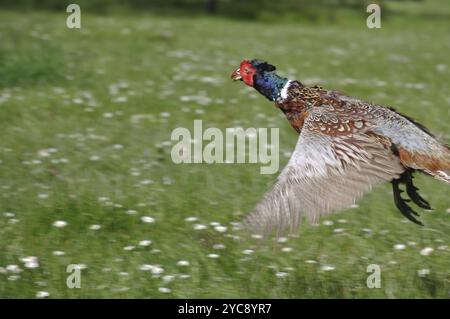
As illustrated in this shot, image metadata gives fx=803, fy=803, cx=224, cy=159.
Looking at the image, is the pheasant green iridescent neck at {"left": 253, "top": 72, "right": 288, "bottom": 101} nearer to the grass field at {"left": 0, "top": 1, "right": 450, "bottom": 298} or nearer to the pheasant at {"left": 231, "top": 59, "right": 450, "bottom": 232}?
the pheasant at {"left": 231, "top": 59, "right": 450, "bottom": 232}

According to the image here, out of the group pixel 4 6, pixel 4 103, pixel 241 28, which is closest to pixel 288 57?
pixel 241 28

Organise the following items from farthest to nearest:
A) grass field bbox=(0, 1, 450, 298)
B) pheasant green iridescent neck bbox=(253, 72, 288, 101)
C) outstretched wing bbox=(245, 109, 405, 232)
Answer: grass field bbox=(0, 1, 450, 298) < pheasant green iridescent neck bbox=(253, 72, 288, 101) < outstretched wing bbox=(245, 109, 405, 232)

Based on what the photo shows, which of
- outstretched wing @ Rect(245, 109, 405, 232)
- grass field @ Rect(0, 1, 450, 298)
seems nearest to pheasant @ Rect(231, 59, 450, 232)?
outstretched wing @ Rect(245, 109, 405, 232)

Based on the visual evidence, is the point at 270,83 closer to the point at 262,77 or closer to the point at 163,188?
the point at 262,77

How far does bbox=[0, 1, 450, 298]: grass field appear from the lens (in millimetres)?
6500

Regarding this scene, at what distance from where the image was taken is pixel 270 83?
5.88 m

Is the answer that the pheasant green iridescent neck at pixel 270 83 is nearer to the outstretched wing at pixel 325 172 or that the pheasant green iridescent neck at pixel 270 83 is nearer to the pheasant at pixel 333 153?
the pheasant at pixel 333 153

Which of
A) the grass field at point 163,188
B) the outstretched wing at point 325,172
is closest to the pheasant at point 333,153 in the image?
the outstretched wing at point 325,172

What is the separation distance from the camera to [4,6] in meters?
22.1

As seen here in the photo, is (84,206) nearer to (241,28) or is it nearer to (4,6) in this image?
(241,28)

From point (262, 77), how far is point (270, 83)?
8cm

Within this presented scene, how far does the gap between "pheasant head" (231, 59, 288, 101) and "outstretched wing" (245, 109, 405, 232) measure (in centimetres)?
43

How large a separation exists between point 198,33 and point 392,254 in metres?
13.0

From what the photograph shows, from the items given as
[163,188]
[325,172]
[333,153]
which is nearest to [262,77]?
[333,153]
